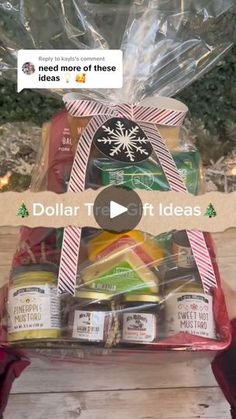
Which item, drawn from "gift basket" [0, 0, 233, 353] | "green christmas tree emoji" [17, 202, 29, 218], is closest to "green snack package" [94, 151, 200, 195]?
"gift basket" [0, 0, 233, 353]

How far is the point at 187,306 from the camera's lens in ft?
2.66

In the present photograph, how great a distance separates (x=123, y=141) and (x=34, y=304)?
0.23 meters

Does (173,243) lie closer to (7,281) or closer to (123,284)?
(123,284)

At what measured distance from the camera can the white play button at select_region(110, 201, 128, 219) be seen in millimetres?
828

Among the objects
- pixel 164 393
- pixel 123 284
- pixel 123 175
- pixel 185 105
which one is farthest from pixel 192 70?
pixel 164 393

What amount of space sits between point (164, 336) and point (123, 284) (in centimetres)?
8

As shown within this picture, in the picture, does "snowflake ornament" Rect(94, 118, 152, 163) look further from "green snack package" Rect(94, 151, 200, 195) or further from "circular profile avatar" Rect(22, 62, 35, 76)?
"circular profile avatar" Rect(22, 62, 35, 76)

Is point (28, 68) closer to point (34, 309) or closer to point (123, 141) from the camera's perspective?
point (123, 141)

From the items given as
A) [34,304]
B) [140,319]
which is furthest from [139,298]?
[34,304]
